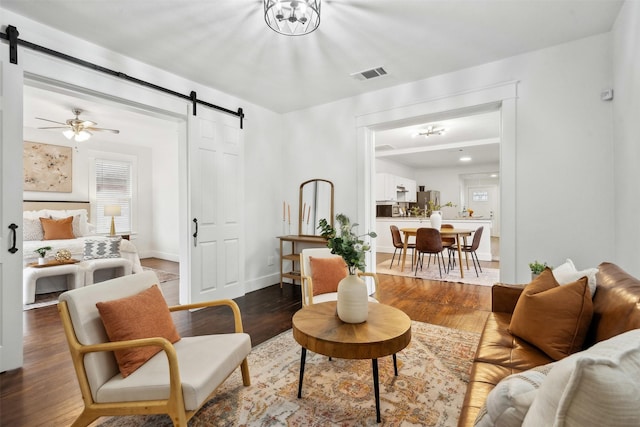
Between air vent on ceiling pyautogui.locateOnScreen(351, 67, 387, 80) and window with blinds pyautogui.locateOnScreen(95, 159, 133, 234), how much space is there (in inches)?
231

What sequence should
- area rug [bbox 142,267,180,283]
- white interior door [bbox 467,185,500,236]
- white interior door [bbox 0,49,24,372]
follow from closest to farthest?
white interior door [bbox 0,49,24,372], area rug [bbox 142,267,180,283], white interior door [bbox 467,185,500,236]

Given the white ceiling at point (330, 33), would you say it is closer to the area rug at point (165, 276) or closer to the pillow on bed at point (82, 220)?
the area rug at point (165, 276)

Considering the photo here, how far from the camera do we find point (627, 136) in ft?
7.76

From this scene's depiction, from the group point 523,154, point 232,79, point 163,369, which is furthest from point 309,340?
point 232,79

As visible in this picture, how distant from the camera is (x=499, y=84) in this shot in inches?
127

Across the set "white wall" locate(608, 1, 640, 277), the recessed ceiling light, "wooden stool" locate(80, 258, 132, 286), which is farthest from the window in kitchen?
"wooden stool" locate(80, 258, 132, 286)

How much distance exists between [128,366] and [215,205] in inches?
103

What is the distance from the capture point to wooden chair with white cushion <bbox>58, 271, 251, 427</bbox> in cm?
143

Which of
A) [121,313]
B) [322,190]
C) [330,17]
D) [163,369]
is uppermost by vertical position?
[330,17]

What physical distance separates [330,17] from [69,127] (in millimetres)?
4813

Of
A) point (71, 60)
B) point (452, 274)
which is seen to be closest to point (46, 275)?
point (71, 60)

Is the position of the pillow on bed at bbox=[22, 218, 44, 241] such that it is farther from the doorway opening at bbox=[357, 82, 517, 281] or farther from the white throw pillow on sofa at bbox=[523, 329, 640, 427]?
the white throw pillow on sofa at bbox=[523, 329, 640, 427]

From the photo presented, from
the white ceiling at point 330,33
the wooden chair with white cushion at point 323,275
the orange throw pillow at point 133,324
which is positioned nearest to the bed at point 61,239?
the white ceiling at point 330,33

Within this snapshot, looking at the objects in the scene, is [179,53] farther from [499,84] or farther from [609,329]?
[609,329]
